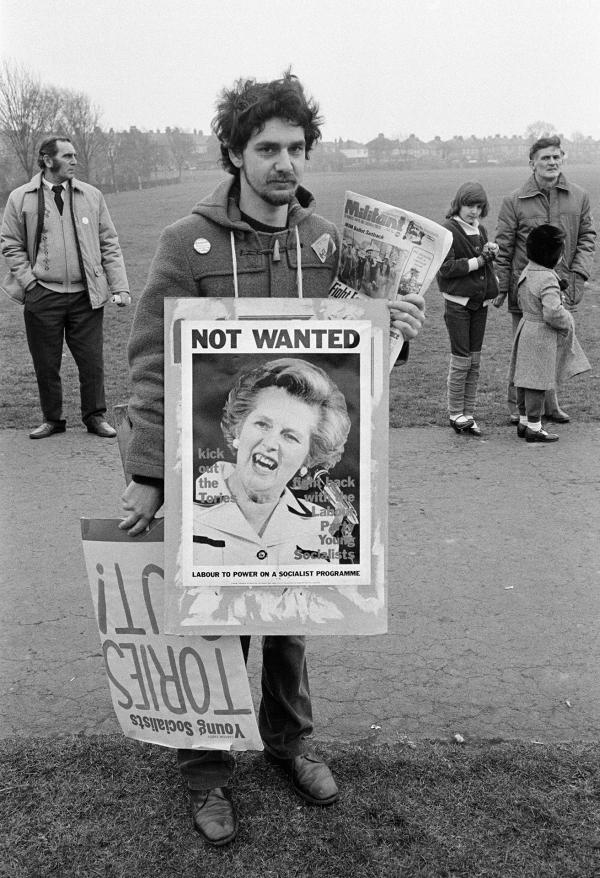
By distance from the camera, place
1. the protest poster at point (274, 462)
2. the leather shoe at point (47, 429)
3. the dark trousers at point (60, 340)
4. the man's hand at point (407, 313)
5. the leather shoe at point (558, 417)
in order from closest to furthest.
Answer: the protest poster at point (274, 462) < the man's hand at point (407, 313) < the dark trousers at point (60, 340) < the leather shoe at point (47, 429) < the leather shoe at point (558, 417)

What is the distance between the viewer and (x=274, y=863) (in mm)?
2564

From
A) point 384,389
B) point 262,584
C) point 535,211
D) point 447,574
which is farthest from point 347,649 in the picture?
point 535,211

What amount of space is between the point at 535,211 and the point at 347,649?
4341mm

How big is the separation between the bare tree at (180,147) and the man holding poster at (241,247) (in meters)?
55.6

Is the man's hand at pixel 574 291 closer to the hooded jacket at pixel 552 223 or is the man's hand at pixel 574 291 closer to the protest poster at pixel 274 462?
the hooded jacket at pixel 552 223

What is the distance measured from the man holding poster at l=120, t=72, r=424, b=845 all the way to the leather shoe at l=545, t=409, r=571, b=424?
4.88m

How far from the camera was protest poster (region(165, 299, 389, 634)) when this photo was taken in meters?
2.26

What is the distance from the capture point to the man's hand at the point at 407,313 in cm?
238

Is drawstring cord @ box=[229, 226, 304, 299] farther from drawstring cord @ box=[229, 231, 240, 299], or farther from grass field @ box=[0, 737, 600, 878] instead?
grass field @ box=[0, 737, 600, 878]

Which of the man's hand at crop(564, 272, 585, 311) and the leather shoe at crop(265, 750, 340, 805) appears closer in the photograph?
the leather shoe at crop(265, 750, 340, 805)

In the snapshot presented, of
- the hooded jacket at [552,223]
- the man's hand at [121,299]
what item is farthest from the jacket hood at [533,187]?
the man's hand at [121,299]

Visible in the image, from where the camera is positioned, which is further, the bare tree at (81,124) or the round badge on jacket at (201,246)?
the bare tree at (81,124)

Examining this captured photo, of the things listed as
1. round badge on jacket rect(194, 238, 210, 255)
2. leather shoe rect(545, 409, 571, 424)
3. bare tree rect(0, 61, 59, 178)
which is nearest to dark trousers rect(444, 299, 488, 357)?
leather shoe rect(545, 409, 571, 424)

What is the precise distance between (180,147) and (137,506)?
60886 millimetres
